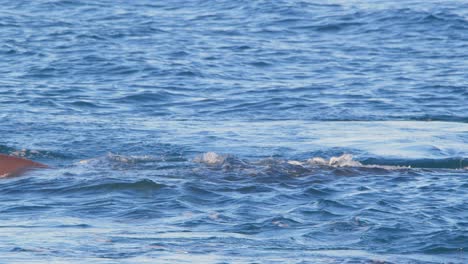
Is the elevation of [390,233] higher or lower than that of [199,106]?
higher

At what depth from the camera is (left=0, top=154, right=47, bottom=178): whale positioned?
1125 cm

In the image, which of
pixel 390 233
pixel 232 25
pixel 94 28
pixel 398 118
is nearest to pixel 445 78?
pixel 398 118

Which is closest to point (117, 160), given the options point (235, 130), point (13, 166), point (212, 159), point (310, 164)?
point (212, 159)

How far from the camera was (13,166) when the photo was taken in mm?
11367

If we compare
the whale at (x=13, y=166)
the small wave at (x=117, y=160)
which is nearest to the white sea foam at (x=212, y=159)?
the small wave at (x=117, y=160)

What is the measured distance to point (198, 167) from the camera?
11.6m

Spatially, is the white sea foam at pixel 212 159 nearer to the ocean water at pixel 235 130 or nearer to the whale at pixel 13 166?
the ocean water at pixel 235 130

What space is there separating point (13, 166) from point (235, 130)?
4.15 m

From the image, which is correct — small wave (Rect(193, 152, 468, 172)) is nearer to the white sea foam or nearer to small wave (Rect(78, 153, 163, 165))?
the white sea foam

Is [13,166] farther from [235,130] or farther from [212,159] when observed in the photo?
[235,130]

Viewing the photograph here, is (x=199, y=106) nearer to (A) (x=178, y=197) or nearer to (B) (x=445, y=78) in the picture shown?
(B) (x=445, y=78)

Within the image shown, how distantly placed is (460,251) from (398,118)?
756 cm

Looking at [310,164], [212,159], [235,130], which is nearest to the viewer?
→ [310,164]

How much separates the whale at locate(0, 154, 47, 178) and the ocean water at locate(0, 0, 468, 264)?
0.19 m
